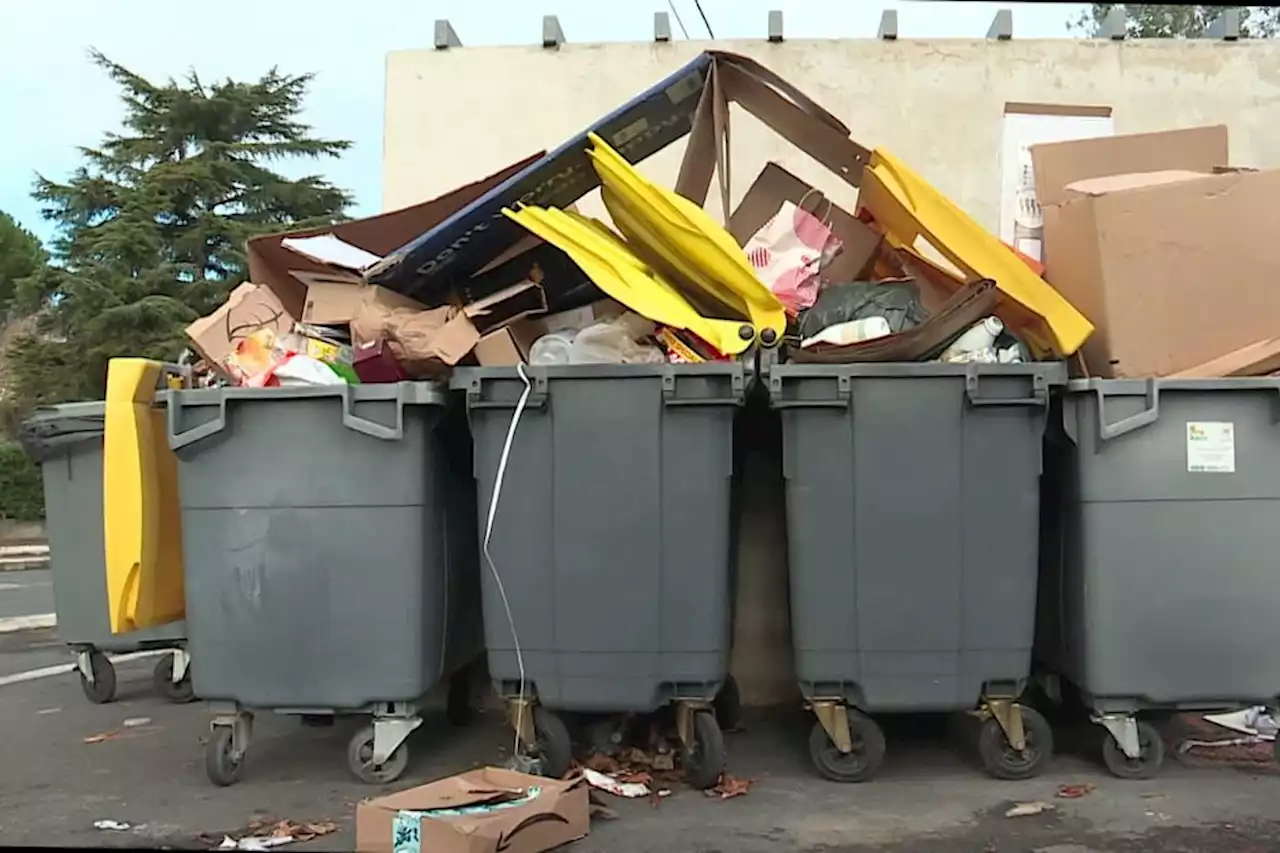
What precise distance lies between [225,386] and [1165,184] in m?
2.82

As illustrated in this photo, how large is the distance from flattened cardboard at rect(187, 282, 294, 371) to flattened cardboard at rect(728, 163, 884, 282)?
1.49m

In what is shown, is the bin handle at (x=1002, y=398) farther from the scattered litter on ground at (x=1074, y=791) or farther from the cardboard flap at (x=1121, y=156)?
the scattered litter on ground at (x=1074, y=791)

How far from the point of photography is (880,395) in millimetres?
3416

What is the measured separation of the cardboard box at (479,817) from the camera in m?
2.69

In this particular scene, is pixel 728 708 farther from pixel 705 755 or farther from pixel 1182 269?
pixel 1182 269

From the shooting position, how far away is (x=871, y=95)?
16.6ft

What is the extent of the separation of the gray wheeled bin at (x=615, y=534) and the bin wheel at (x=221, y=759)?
0.84 meters

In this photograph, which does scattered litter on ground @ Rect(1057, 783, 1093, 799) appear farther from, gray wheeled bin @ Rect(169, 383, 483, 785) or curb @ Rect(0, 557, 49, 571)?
curb @ Rect(0, 557, 49, 571)

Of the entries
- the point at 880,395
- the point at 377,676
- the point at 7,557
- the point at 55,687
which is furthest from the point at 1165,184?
the point at 7,557

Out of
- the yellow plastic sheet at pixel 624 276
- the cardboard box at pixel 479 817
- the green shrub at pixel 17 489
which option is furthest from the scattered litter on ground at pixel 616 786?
the green shrub at pixel 17 489

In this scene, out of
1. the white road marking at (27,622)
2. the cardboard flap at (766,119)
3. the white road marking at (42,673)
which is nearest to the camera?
the cardboard flap at (766,119)

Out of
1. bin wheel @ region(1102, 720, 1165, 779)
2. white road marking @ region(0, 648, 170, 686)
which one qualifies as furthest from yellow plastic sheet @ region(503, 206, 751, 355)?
white road marking @ region(0, 648, 170, 686)

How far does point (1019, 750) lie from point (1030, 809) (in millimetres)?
284

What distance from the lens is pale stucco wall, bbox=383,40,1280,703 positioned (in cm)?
495
